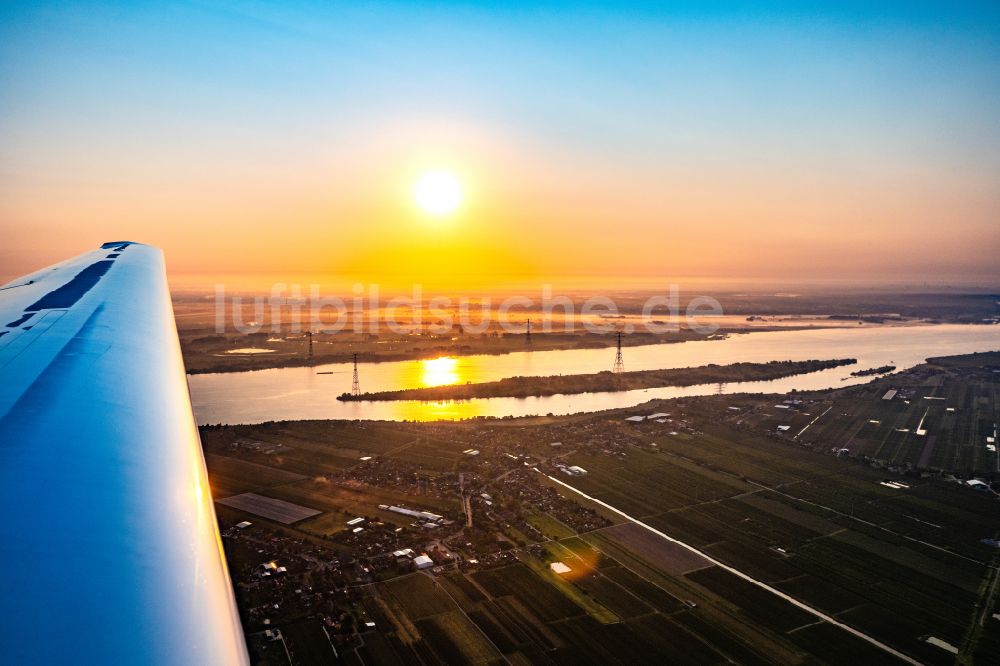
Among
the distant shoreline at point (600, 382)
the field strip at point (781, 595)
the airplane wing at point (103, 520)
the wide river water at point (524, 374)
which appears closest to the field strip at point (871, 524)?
the field strip at point (781, 595)

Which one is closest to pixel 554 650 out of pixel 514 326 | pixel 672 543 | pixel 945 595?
pixel 672 543

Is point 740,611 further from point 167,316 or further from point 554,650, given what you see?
point 167,316

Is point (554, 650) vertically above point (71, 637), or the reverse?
point (71, 637)

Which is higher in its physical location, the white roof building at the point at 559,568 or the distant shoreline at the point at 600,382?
the distant shoreline at the point at 600,382

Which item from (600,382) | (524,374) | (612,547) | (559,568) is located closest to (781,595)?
(612,547)

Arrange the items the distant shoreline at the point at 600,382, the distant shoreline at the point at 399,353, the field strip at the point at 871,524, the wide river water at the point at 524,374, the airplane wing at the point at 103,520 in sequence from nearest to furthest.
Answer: the airplane wing at the point at 103,520 → the field strip at the point at 871,524 → the wide river water at the point at 524,374 → the distant shoreline at the point at 600,382 → the distant shoreline at the point at 399,353

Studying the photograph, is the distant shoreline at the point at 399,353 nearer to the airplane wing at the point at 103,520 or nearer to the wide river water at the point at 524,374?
the wide river water at the point at 524,374

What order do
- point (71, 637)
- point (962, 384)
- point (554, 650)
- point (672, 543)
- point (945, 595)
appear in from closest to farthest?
point (71, 637)
point (554, 650)
point (945, 595)
point (672, 543)
point (962, 384)

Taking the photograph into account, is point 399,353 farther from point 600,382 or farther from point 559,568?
point 559,568
